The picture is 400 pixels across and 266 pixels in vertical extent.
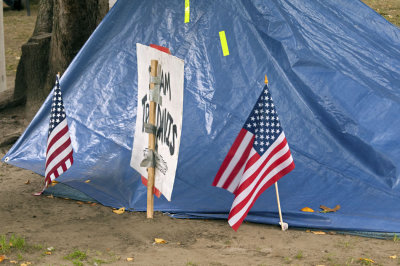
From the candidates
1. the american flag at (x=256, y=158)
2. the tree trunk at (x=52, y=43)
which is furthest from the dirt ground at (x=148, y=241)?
the tree trunk at (x=52, y=43)

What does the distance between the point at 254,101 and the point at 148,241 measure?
174cm

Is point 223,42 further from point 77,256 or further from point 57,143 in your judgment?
point 77,256

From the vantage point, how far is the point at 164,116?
17.1 feet

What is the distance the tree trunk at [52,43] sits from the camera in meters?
8.24

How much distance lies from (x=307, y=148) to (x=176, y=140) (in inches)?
69.9

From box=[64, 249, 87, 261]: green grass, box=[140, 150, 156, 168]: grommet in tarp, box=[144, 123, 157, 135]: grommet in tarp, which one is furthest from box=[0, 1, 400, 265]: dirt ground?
box=[144, 123, 157, 135]: grommet in tarp

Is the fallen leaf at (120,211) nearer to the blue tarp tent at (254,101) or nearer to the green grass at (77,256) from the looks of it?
the blue tarp tent at (254,101)

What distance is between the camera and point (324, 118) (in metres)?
6.36

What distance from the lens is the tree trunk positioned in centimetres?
824

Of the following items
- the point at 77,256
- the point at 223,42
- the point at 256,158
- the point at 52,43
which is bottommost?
the point at 77,256

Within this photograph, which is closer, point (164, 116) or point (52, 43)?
point (164, 116)

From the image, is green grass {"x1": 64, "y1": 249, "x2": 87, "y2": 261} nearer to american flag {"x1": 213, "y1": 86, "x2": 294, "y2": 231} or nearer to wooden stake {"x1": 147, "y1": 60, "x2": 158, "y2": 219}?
wooden stake {"x1": 147, "y1": 60, "x2": 158, "y2": 219}

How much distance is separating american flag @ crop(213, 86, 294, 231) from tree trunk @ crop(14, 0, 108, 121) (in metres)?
3.58

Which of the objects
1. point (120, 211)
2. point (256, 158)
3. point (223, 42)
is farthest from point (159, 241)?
point (223, 42)
